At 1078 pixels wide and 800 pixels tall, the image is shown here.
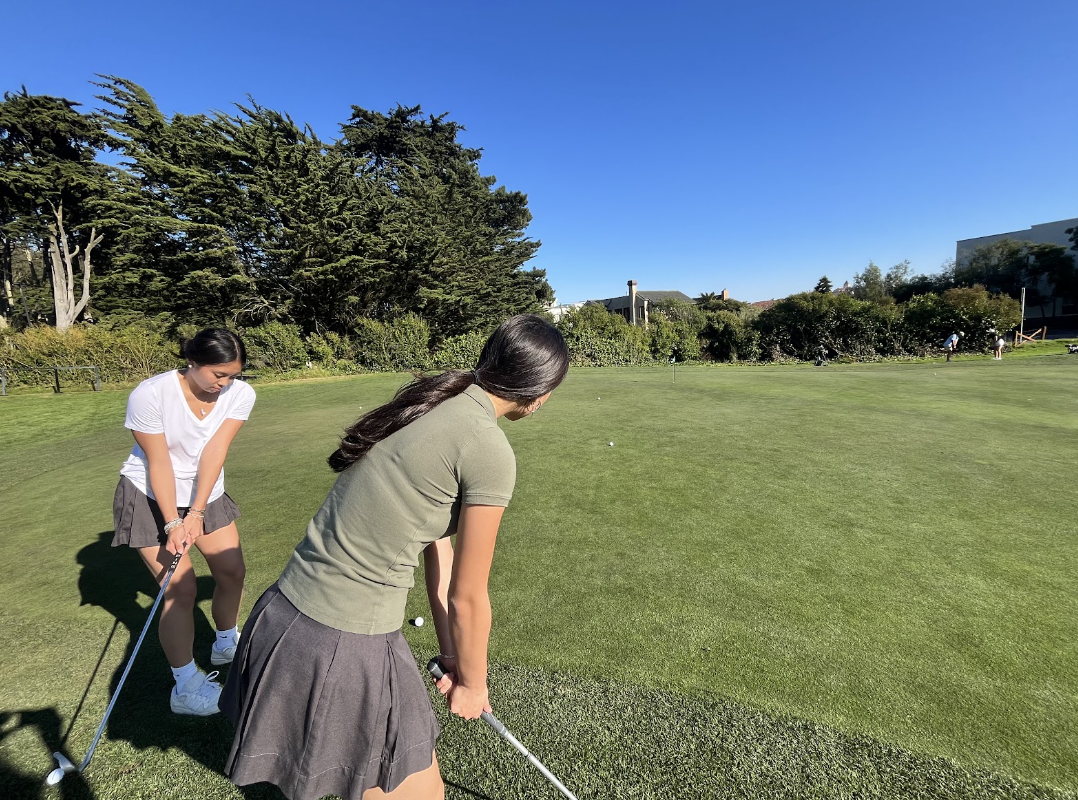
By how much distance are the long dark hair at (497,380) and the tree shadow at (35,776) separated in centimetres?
211

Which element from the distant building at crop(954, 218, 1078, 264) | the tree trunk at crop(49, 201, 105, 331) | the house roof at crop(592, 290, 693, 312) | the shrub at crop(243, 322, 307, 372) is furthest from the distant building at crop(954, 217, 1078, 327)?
the tree trunk at crop(49, 201, 105, 331)

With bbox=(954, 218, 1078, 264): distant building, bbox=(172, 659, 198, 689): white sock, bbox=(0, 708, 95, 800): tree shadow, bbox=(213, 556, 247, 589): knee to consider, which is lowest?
bbox=(0, 708, 95, 800): tree shadow

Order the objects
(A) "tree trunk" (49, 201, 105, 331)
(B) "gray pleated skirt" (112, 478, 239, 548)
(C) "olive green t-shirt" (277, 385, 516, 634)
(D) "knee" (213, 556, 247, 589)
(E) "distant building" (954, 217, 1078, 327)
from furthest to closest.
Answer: (E) "distant building" (954, 217, 1078, 327) < (A) "tree trunk" (49, 201, 105, 331) < (D) "knee" (213, 556, 247, 589) < (B) "gray pleated skirt" (112, 478, 239, 548) < (C) "olive green t-shirt" (277, 385, 516, 634)

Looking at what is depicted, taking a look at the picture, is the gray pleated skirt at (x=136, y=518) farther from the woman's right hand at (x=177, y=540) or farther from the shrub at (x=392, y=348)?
the shrub at (x=392, y=348)

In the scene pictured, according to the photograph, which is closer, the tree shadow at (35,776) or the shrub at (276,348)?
the tree shadow at (35,776)

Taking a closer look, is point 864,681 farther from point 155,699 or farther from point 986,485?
point 986,485

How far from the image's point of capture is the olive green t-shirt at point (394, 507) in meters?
1.41

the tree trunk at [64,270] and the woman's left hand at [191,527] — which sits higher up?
the tree trunk at [64,270]

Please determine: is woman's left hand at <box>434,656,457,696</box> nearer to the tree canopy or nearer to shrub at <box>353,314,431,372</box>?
shrub at <box>353,314,431,372</box>

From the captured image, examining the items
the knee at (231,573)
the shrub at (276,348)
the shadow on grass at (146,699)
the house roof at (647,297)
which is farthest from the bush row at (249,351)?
the house roof at (647,297)

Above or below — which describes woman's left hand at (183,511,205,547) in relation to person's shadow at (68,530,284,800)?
above

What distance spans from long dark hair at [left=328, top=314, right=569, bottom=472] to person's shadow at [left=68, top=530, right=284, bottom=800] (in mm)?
1786

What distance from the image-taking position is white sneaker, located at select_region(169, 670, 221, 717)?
2.62 metres

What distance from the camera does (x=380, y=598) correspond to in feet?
5.00
